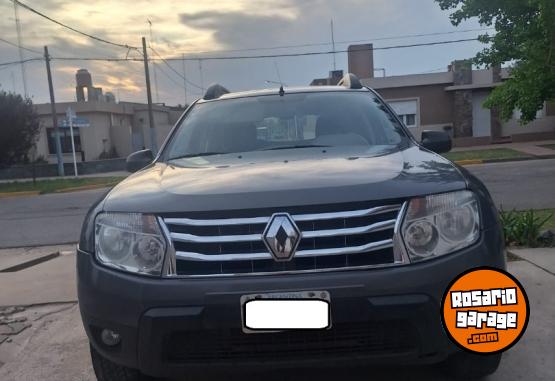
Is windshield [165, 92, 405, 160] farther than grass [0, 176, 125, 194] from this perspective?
No

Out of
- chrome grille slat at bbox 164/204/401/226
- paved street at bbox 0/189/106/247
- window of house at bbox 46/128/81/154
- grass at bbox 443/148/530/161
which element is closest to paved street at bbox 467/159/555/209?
grass at bbox 443/148/530/161

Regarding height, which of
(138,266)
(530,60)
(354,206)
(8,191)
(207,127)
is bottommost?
(8,191)

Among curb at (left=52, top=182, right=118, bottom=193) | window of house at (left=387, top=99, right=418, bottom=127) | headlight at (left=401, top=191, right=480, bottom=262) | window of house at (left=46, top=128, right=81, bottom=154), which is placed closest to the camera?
headlight at (left=401, top=191, right=480, bottom=262)

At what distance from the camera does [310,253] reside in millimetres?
2205

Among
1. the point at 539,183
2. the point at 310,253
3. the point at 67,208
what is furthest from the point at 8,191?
the point at 310,253

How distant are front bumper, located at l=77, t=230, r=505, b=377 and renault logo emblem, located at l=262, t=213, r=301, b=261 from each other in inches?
3.7

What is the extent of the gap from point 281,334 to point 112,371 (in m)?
0.95

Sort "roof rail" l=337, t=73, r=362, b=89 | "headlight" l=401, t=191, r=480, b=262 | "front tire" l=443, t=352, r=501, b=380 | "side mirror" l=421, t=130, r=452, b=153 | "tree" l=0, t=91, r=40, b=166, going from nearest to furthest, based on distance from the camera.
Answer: "headlight" l=401, t=191, r=480, b=262 < "front tire" l=443, t=352, r=501, b=380 < "side mirror" l=421, t=130, r=452, b=153 < "roof rail" l=337, t=73, r=362, b=89 < "tree" l=0, t=91, r=40, b=166

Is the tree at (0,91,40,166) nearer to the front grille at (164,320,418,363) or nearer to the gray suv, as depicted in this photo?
the gray suv

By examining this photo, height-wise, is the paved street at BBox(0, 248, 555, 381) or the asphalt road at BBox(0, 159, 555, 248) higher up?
the paved street at BBox(0, 248, 555, 381)

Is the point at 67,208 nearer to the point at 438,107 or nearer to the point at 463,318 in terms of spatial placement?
the point at 463,318

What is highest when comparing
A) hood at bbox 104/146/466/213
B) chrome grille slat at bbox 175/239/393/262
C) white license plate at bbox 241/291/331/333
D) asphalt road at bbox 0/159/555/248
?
hood at bbox 104/146/466/213

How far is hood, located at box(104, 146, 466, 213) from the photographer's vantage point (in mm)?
2270

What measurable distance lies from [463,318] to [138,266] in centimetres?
138
